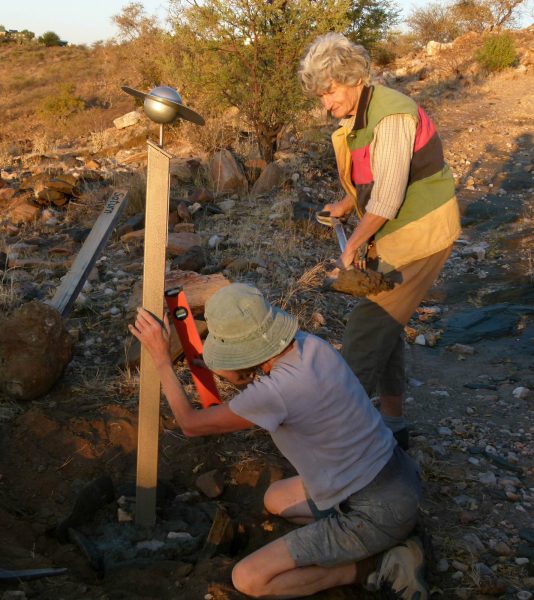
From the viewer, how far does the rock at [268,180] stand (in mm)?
8547

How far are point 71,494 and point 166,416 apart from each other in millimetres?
715

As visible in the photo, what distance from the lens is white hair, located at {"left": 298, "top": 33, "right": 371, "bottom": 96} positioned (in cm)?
296

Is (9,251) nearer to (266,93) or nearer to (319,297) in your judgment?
(319,297)

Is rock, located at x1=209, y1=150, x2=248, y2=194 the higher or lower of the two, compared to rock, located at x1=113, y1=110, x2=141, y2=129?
lower

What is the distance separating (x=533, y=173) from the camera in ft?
33.9

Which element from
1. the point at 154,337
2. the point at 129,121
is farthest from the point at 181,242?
the point at 129,121

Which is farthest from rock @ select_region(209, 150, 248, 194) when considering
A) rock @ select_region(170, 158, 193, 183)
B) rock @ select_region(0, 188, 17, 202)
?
rock @ select_region(0, 188, 17, 202)

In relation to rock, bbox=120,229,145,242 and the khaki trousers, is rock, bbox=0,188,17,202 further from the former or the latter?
the khaki trousers

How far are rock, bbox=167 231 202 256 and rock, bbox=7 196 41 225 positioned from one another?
7.25ft

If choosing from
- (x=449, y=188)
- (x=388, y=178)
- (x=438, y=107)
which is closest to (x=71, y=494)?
(x=388, y=178)

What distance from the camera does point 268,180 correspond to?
8.60 m

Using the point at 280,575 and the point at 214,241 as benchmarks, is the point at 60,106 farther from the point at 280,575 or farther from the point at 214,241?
the point at 280,575

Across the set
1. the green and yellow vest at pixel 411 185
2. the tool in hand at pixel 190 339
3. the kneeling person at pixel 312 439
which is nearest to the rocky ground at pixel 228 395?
the kneeling person at pixel 312 439

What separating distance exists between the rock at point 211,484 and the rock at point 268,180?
551 centimetres
